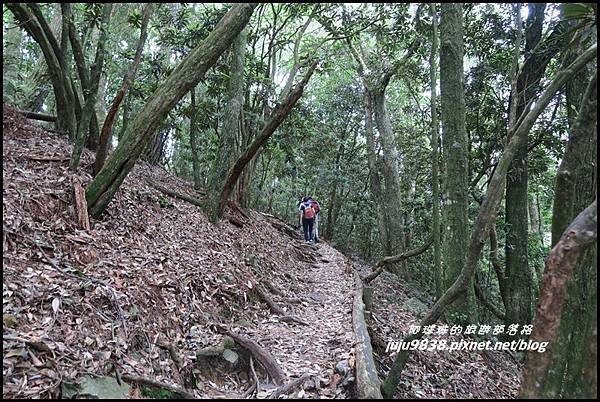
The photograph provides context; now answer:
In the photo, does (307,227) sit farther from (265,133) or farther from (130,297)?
(130,297)

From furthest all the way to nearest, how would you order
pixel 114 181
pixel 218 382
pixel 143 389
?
1. pixel 114 181
2. pixel 218 382
3. pixel 143 389

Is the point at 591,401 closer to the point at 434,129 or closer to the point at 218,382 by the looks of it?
the point at 218,382

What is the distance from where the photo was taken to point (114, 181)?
19.4 feet

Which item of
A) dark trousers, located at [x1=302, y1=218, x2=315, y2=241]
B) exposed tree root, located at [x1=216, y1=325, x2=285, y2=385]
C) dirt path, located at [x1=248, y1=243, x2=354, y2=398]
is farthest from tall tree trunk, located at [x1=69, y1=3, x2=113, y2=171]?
dark trousers, located at [x1=302, y1=218, x2=315, y2=241]

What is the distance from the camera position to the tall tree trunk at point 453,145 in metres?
6.96

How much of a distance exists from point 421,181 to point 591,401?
584 inches

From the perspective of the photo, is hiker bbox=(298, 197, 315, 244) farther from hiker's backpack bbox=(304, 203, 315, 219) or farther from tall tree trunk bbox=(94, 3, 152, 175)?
tall tree trunk bbox=(94, 3, 152, 175)

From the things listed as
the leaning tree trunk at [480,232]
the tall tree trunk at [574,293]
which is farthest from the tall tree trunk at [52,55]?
the tall tree trunk at [574,293]

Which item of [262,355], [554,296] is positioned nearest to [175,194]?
[262,355]

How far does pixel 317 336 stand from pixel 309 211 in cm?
868

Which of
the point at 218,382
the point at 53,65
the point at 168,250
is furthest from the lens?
the point at 53,65

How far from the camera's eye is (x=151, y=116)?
19.5 ft

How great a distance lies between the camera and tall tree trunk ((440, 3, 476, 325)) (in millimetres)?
6957

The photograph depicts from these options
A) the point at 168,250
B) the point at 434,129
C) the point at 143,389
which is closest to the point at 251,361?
the point at 143,389
